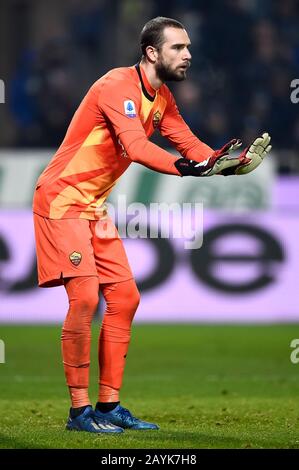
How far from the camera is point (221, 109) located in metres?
16.6

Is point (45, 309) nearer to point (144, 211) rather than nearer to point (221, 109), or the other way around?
point (144, 211)

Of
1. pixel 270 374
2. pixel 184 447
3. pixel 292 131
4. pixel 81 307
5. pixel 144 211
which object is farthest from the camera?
pixel 292 131

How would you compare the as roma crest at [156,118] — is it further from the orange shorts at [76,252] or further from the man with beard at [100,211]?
the orange shorts at [76,252]

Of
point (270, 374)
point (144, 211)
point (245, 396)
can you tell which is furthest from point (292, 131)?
point (245, 396)

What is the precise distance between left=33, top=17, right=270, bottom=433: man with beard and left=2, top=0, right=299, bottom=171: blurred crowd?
8949 mm

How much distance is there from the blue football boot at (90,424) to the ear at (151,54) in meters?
2.15

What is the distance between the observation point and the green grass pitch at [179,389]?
6.82 metres

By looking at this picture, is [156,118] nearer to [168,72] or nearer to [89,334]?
[168,72]

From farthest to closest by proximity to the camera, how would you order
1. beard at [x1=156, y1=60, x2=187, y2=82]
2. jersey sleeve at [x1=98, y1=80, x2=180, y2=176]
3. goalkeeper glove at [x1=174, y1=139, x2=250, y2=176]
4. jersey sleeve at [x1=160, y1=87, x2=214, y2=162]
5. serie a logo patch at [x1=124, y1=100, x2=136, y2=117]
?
jersey sleeve at [x1=160, y1=87, x2=214, y2=162]
beard at [x1=156, y1=60, x2=187, y2=82]
serie a logo patch at [x1=124, y1=100, x2=136, y2=117]
jersey sleeve at [x1=98, y1=80, x2=180, y2=176]
goalkeeper glove at [x1=174, y1=139, x2=250, y2=176]

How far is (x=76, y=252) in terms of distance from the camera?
7.11 meters

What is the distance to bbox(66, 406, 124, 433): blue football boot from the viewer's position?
7.03 meters

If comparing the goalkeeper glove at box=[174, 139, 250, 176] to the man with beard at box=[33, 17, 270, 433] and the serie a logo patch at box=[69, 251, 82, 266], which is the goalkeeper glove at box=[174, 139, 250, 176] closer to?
the man with beard at box=[33, 17, 270, 433]

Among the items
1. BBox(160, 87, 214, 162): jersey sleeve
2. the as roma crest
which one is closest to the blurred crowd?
BBox(160, 87, 214, 162): jersey sleeve

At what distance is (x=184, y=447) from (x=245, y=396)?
→ 303cm
